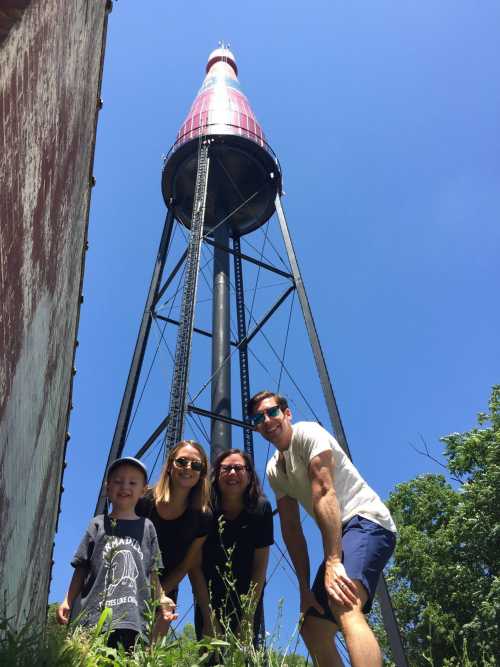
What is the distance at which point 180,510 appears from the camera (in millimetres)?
3236

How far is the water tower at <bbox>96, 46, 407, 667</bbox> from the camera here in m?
8.29

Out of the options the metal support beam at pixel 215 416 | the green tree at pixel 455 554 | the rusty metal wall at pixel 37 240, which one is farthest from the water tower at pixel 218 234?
the green tree at pixel 455 554

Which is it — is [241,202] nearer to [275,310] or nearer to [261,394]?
[275,310]

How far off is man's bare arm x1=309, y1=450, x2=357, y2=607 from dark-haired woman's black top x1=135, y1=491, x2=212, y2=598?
0.65m

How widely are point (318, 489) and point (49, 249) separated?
63.5 inches

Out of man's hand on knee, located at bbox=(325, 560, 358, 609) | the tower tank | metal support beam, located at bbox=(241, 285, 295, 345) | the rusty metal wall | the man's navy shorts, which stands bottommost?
man's hand on knee, located at bbox=(325, 560, 358, 609)

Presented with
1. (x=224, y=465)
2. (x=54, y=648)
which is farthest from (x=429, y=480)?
(x=54, y=648)

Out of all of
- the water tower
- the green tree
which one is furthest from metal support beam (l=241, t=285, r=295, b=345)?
the green tree

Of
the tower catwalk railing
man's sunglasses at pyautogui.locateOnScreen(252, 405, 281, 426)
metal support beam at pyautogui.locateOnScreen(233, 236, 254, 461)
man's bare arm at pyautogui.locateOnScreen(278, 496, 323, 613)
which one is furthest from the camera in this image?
metal support beam at pyautogui.locateOnScreen(233, 236, 254, 461)

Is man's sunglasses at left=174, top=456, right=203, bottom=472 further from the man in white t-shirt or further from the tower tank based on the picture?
the tower tank

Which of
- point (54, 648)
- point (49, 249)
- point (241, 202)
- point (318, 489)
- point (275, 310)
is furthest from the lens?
point (241, 202)

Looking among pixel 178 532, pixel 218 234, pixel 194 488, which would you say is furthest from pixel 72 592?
pixel 218 234

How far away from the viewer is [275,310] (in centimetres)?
1002

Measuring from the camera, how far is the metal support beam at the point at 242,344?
9516 millimetres
